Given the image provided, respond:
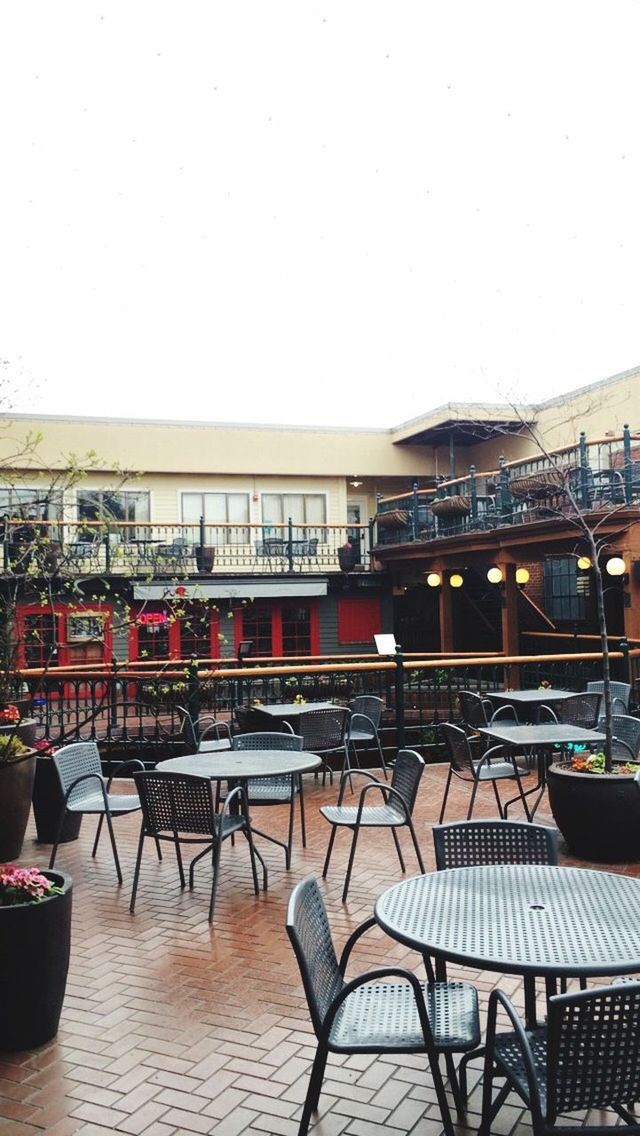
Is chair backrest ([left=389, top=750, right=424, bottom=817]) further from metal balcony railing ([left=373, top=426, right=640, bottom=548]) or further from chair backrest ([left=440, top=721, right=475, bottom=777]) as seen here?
metal balcony railing ([left=373, top=426, right=640, bottom=548])

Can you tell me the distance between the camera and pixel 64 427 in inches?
901

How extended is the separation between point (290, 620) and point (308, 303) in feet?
35.4

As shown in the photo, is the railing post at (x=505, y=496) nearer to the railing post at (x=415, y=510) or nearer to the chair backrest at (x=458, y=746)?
the railing post at (x=415, y=510)

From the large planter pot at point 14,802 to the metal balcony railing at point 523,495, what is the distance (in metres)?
6.16

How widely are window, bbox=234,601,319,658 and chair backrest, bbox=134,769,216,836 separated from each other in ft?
56.5

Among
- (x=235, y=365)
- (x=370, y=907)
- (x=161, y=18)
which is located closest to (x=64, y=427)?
(x=235, y=365)

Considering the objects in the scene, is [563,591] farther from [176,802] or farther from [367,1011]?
[367,1011]

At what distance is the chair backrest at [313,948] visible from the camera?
8.00 feet

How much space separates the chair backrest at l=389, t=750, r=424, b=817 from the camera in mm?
5031

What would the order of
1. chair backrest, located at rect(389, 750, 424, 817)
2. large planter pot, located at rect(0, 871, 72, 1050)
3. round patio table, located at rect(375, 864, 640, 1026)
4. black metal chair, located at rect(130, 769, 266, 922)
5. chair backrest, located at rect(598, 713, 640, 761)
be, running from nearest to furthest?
round patio table, located at rect(375, 864, 640, 1026), large planter pot, located at rect(0, 871, 72, 1050), black metal chair, located at rect(130, 769, 266, 922), chair backrest, located at rect(389, 750, 424, 817), chair backrest, located at rect(598, 713, 640, 761)

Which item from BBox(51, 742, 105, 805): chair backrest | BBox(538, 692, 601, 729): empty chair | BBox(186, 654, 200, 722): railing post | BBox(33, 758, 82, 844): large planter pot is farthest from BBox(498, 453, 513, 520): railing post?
BBox(51, 742, 105, 805): chair backrest

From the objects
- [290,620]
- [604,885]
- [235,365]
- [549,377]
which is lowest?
[604,885]

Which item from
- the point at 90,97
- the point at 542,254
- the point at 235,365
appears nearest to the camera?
the point at 90,97

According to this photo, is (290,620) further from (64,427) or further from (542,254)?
(542,254)
